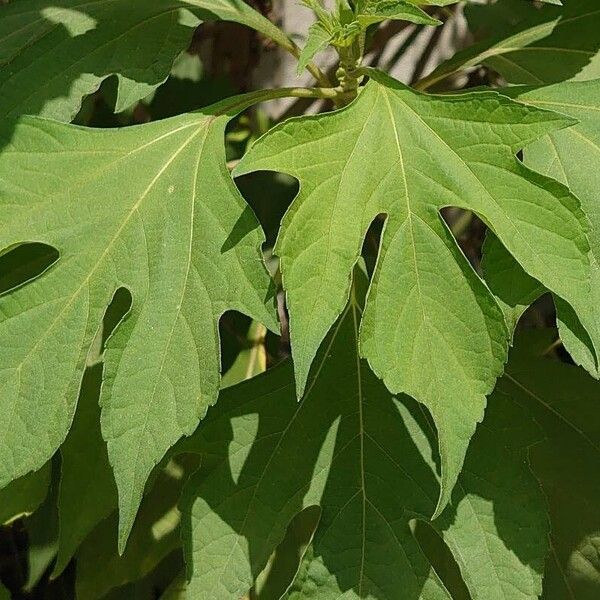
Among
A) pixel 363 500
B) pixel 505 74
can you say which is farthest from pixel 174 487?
pixel 505 74

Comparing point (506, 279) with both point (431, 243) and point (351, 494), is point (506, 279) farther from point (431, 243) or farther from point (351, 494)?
point (351, 494)

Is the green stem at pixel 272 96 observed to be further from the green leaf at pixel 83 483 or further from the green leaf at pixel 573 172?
the green leaf at pixel 83 483

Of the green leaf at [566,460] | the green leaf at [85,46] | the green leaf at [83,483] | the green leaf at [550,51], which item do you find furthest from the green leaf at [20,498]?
the green leaf at [550,51]

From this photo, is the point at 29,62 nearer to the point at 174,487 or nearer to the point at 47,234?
the point at 47,234

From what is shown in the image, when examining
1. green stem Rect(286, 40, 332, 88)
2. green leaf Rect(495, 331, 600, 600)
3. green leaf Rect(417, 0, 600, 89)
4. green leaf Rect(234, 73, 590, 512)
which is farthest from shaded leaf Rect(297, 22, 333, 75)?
green leaf Rect(495, 331, 600, 600)

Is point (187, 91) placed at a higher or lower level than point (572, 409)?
higher
